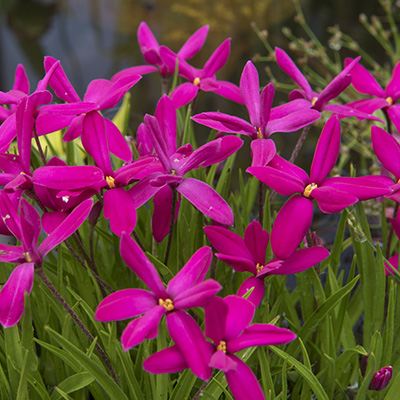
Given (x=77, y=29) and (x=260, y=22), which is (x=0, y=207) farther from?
(x=77, y=29)

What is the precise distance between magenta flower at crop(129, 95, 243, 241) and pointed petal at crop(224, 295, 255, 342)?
0.07m

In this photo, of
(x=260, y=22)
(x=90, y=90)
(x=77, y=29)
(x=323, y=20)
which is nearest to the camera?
(x=90, y=90)

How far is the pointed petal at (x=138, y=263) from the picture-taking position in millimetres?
369

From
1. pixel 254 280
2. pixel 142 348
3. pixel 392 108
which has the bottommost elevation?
pixel 142 348

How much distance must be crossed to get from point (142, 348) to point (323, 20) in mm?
2005

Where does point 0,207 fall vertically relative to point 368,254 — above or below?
above

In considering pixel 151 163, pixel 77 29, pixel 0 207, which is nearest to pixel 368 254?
pixel 151 163

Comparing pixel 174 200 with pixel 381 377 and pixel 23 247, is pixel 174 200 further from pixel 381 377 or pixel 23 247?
pixel 381 377

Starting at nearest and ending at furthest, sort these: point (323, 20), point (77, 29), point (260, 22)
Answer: point (323, 20), point (260, 22), point (77, 29)

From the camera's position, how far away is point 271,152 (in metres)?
0.46

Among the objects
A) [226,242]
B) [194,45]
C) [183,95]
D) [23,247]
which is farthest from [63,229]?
[194,45]

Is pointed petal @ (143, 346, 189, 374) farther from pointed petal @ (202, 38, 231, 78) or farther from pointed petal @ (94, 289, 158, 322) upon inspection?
pointed petal @ (202, 38, 231, 78)

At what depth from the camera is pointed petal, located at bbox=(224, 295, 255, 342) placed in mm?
381

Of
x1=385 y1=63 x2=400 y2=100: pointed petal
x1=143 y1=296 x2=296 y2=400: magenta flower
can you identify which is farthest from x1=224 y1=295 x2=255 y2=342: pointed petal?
x1=385 y1=63 x2=400 y2=100: pointed petal
